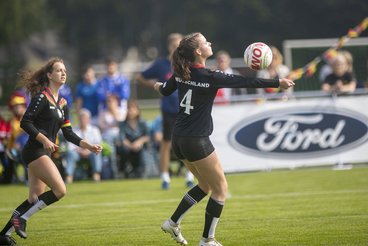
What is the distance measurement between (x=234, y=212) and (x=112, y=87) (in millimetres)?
8026

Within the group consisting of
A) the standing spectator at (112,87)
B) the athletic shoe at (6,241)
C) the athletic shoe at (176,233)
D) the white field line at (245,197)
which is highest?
the athletic shoe at (176,233)

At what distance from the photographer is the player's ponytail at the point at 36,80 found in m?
9.48

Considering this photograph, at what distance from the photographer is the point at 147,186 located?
49.6 feet

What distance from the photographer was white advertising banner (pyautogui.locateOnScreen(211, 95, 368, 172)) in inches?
625

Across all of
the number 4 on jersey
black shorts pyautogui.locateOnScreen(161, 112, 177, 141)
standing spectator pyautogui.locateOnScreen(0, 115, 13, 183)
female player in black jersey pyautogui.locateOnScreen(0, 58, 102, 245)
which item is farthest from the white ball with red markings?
standing spectator pyautogui.locateOnScreen(0, 115, 13, 183)

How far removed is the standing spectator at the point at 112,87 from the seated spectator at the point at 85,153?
1.54m

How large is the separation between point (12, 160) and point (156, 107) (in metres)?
22.8

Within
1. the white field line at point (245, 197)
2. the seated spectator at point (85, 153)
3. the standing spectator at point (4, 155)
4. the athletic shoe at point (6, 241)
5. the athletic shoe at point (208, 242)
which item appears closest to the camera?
the athletic shoe at point (208, 242)

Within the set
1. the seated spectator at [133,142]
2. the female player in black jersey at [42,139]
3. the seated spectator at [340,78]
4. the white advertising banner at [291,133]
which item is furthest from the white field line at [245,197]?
the seated spectator at [133,142]

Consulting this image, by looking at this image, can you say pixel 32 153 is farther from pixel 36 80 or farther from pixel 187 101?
pixel 187 101

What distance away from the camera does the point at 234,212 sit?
11.2 metres

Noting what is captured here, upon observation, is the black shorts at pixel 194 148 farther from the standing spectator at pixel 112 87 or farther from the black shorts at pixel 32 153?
the standing spectator at pixel 112 87

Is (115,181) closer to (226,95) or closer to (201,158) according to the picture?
(226,95)

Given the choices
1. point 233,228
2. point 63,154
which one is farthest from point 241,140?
point 233,228
